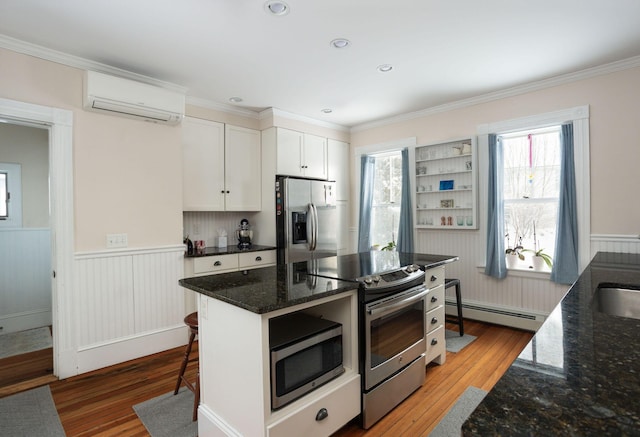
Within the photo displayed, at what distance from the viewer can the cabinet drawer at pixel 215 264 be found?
3.63 metres

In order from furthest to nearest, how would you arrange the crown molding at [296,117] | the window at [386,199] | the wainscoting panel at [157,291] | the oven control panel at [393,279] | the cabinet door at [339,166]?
1. the cabinet door at [339,166]
2. the window at [386,199]
3. the crown molding at [296,117]
4. the wainscoting panel at [157,291]
5. the oven control panel at [393,279]

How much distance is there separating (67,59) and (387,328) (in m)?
3.28

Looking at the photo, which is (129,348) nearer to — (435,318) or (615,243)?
(435,318)

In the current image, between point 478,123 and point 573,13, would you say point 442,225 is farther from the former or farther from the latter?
point 573,13

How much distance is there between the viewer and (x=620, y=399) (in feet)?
2.13

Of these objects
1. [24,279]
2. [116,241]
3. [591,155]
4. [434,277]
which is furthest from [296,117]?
[24,279]

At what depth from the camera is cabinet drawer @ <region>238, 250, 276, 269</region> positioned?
13.0 feet

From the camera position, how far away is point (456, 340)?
3.49m

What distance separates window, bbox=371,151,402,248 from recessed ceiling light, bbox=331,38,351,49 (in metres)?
2.34

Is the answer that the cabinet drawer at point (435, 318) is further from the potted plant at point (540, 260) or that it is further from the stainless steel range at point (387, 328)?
the potted plant at point (540, 260)

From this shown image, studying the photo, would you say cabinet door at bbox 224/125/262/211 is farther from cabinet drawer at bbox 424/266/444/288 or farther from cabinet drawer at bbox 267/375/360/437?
cabinet drawer at bbox 267/375/360/437

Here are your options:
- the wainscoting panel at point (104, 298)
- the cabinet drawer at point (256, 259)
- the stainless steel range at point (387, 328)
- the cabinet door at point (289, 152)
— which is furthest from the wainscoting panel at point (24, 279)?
the stainless steel range at point (387, 328)

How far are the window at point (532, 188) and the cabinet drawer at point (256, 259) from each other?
9.15 feet

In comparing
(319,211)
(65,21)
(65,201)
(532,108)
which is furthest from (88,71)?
(532,108)
